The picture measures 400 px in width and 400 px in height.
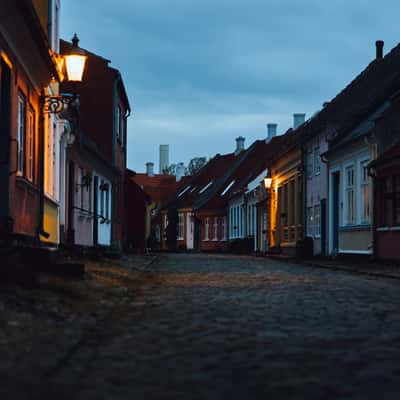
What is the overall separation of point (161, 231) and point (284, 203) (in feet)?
138

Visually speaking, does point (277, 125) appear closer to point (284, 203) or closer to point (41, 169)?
point (284, 203)

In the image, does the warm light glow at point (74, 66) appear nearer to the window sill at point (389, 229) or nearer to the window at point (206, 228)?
the window sill at point (389, 229)

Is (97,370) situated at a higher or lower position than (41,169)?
lower

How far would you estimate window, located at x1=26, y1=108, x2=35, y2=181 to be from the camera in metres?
14.6

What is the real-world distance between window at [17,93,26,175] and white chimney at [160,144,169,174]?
337 ft

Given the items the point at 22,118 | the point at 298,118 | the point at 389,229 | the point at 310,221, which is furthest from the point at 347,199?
the point at 298,118

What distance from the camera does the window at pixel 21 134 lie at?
535 inches

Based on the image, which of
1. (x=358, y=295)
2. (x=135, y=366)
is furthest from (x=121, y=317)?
(x=358, y=295)

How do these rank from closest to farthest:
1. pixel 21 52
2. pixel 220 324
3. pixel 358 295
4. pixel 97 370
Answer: pixel 97 370 → pixel 220 324 → pixel 358 295 → pixel 21 52

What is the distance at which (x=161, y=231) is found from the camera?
8325 centimetres

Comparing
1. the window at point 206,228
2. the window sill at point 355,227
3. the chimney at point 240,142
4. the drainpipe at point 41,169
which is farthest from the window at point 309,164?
the chimney at point 240,142

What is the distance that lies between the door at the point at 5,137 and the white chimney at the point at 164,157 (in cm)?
10449

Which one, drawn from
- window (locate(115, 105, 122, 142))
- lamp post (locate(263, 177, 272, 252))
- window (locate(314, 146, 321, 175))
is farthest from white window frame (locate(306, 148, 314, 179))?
lamp post (locate(263, 177, 272, 252))

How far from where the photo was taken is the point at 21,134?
14.0 meters
